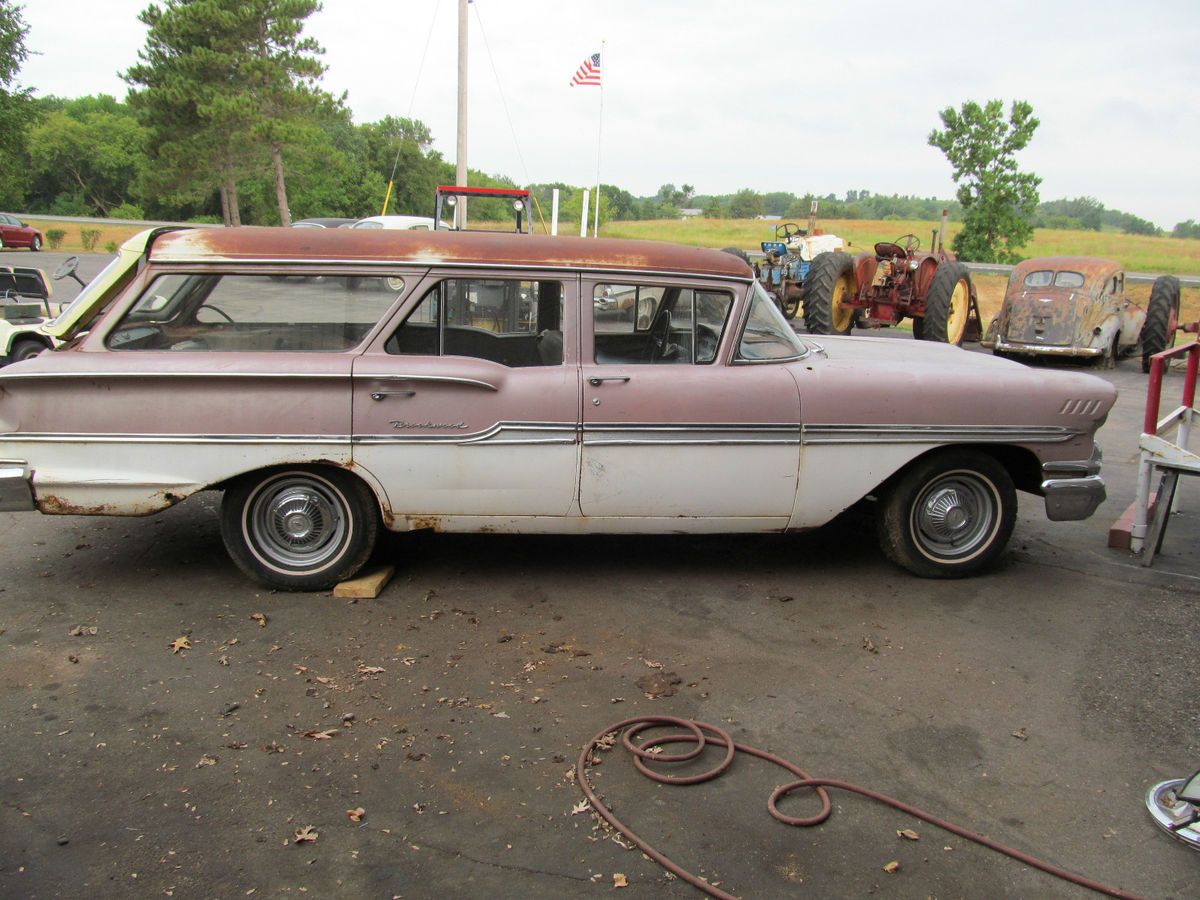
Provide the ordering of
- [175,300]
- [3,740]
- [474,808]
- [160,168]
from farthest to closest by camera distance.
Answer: [160,168] → [175,300] → [3,740] → [474,808]

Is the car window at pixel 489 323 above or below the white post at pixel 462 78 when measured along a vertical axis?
below

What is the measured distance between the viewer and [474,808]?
3.04 m

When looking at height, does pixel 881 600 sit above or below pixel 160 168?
below

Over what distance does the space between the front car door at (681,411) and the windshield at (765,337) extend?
22mm

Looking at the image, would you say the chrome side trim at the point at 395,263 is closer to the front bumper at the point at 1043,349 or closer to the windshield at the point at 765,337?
the windshield at the point at 765,337

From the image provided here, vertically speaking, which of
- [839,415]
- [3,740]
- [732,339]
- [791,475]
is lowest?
[3,740]

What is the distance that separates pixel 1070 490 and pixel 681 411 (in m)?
2.14

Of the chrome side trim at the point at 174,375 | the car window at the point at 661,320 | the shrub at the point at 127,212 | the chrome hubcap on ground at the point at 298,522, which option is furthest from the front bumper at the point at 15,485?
the shrub at the point at 127,212

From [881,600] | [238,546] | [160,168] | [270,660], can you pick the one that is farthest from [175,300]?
[160,168]

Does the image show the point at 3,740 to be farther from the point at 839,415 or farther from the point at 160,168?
the point at 160,168

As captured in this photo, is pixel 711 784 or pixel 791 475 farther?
pixel 791 475

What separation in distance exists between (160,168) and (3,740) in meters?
43.9

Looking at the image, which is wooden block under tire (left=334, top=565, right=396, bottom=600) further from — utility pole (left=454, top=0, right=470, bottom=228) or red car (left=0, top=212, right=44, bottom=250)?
red car (left=0, top=212, right=44, bottom=250)

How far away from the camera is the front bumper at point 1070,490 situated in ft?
16.4
